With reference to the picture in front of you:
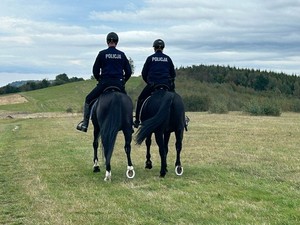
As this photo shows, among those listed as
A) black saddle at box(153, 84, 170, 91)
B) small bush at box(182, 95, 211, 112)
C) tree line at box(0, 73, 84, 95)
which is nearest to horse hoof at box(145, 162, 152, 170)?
black saddle at box(153, 84, 170, 91)

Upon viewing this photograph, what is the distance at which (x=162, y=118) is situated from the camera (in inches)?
424

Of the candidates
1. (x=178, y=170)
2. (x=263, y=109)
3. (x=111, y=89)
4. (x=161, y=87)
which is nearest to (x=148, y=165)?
(x=178, y=170)

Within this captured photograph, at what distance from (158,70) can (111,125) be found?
182 cm

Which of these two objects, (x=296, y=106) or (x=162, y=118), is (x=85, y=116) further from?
(x=296, y=106)

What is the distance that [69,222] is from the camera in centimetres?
695

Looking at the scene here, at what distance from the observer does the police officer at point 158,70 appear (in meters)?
11.3

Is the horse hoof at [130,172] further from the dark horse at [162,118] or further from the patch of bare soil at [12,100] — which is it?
the patch of bare soil at [12,100]

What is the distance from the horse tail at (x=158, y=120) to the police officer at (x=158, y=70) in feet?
1.97

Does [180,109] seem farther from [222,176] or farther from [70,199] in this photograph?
[70,199]

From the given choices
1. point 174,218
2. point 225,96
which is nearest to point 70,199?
point 174,218

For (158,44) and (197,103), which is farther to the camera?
(197,103)

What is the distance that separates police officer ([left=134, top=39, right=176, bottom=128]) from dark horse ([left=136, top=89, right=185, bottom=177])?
26cm

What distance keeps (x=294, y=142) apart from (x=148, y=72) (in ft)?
28.1

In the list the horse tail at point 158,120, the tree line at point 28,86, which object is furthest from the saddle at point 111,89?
the tree line at point 28,86
